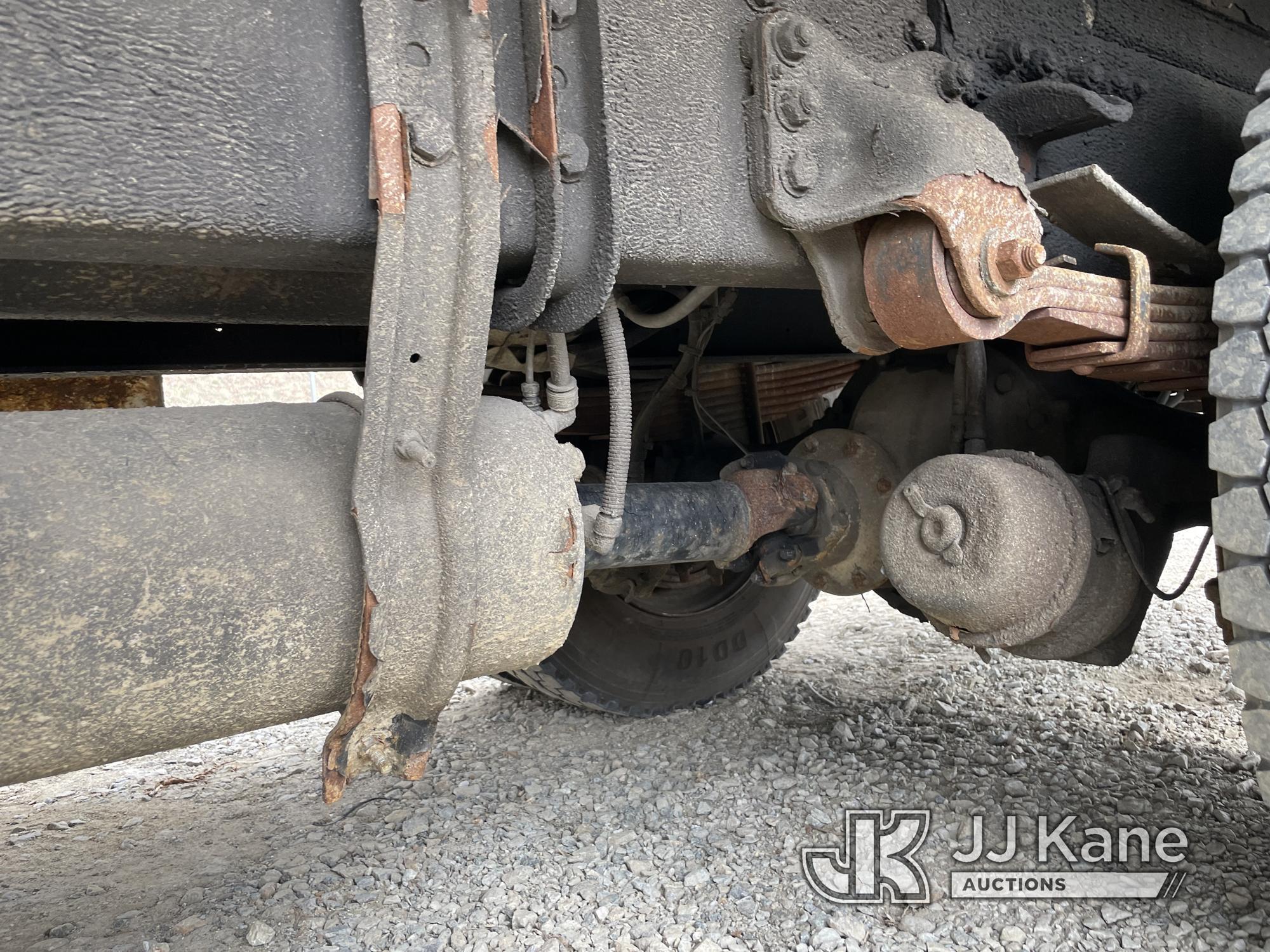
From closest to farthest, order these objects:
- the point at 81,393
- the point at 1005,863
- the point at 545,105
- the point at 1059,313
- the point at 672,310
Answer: the point at 545,105, the point at 1059,313, the point at 672,310, the point at 1005,863, the point at 81,393

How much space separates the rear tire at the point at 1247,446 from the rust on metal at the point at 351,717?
88 centimetres

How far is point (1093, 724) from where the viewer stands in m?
2.09

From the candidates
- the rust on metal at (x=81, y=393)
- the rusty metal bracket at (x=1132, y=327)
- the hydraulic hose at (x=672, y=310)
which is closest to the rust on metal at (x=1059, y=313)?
the rusty metal bracket at (x=1132, y=327)

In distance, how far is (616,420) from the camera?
1021 mm

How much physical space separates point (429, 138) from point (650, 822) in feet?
4.47

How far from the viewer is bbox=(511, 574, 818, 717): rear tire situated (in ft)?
6.75

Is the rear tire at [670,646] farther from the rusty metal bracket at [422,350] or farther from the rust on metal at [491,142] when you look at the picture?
the rust on metal at [491,142]

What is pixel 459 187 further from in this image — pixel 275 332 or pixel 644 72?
pixel 275 332

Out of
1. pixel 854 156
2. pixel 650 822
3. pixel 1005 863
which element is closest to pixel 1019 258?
pixel 854 156

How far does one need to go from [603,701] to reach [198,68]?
1.68 metres

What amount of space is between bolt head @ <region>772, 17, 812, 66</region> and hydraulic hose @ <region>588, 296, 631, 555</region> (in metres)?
0.33

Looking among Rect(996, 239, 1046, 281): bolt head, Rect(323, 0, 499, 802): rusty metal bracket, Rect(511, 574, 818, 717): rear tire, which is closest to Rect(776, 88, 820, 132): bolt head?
Rect(996, 239, 1046, 281): bolt head

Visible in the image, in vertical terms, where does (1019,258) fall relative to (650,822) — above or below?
above

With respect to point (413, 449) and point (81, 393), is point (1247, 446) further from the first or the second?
point (81, 393)
